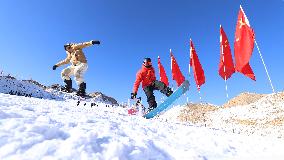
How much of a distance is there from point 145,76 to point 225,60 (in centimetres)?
1353

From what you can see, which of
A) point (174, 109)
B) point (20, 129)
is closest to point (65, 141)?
point (20, 129)

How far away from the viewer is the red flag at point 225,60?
24.4m

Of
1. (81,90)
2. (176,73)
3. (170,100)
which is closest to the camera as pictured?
(170,100)

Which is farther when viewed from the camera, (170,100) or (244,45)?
(244,45)

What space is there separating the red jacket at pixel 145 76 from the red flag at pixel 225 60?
1290cm

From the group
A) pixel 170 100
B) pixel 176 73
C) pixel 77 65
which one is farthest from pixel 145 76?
pixel 176 73

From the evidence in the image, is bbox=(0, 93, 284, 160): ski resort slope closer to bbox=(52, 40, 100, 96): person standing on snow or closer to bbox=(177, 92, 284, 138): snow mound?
bbox=(52, 40, 100, 96): person standing on snow

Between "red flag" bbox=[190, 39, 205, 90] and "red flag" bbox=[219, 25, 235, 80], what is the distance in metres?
2.58

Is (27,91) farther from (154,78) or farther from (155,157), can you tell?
(155,157)

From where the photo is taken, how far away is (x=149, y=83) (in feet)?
40.8

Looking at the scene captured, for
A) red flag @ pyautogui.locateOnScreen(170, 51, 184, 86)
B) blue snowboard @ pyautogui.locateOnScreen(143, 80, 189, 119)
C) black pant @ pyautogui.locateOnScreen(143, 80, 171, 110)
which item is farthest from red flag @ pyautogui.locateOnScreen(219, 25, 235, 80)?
blue snowboard @ pyautogui.locateOnScreen(143, 80, 189, 119)

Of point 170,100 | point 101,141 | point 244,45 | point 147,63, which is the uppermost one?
point 244,45

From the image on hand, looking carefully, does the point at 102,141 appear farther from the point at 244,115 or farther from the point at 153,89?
the point at 244,115

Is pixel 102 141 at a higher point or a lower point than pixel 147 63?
lower
